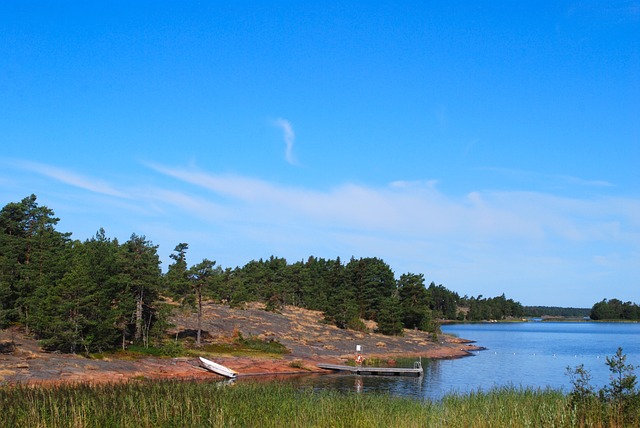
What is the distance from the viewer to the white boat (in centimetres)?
5397

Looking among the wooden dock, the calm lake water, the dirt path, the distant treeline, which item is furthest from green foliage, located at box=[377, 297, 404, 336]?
the wooden dock

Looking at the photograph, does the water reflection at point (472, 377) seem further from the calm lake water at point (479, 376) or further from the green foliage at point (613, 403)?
the green foliage at point (613, 403)

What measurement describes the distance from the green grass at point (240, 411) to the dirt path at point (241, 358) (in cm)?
735

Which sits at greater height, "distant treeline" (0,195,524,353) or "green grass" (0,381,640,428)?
"distant treeline" (0,195,524,353)

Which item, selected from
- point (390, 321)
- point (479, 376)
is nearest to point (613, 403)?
point (479, 376)

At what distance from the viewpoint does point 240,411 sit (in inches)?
857

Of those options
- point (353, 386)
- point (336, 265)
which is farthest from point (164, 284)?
point (336, 265)

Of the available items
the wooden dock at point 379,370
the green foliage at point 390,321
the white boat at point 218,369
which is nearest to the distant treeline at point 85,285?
the white boat at point 218,369

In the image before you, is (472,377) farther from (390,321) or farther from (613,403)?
(613,403)

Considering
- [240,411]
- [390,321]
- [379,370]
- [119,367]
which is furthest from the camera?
[390,321]

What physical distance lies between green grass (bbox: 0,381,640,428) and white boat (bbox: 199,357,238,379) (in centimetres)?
2819

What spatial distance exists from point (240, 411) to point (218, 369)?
3384cm

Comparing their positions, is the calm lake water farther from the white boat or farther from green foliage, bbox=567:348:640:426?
green foliage, bbox=567:348:640:426

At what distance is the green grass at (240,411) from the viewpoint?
17.1m
